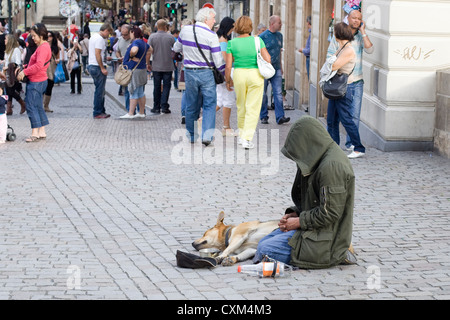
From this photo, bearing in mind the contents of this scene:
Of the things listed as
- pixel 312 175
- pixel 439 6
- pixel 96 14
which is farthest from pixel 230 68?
pixel 96 14

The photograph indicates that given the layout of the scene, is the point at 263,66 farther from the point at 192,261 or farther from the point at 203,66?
the point at 192,261

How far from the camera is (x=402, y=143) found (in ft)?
41.2

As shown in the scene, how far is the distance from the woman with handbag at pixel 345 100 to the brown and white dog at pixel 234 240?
473 centimetres

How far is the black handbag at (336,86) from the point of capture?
38.5ft

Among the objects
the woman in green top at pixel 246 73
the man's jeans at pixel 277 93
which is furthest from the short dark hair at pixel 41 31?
the man's jeans at pixel 277 93

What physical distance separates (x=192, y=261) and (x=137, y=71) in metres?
10.5

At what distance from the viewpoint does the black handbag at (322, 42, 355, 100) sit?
11.7 m

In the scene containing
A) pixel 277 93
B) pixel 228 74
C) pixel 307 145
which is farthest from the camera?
pixel 277 93

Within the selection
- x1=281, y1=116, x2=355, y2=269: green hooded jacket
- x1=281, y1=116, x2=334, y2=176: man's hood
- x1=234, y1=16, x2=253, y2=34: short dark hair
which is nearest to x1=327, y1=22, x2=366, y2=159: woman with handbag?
x1=234, y1=16, x2=253, y2=34: short dark hair

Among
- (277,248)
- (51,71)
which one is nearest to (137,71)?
(51,71)

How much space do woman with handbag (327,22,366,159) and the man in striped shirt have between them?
6.12 feet

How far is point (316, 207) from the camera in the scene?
669 centimetres
